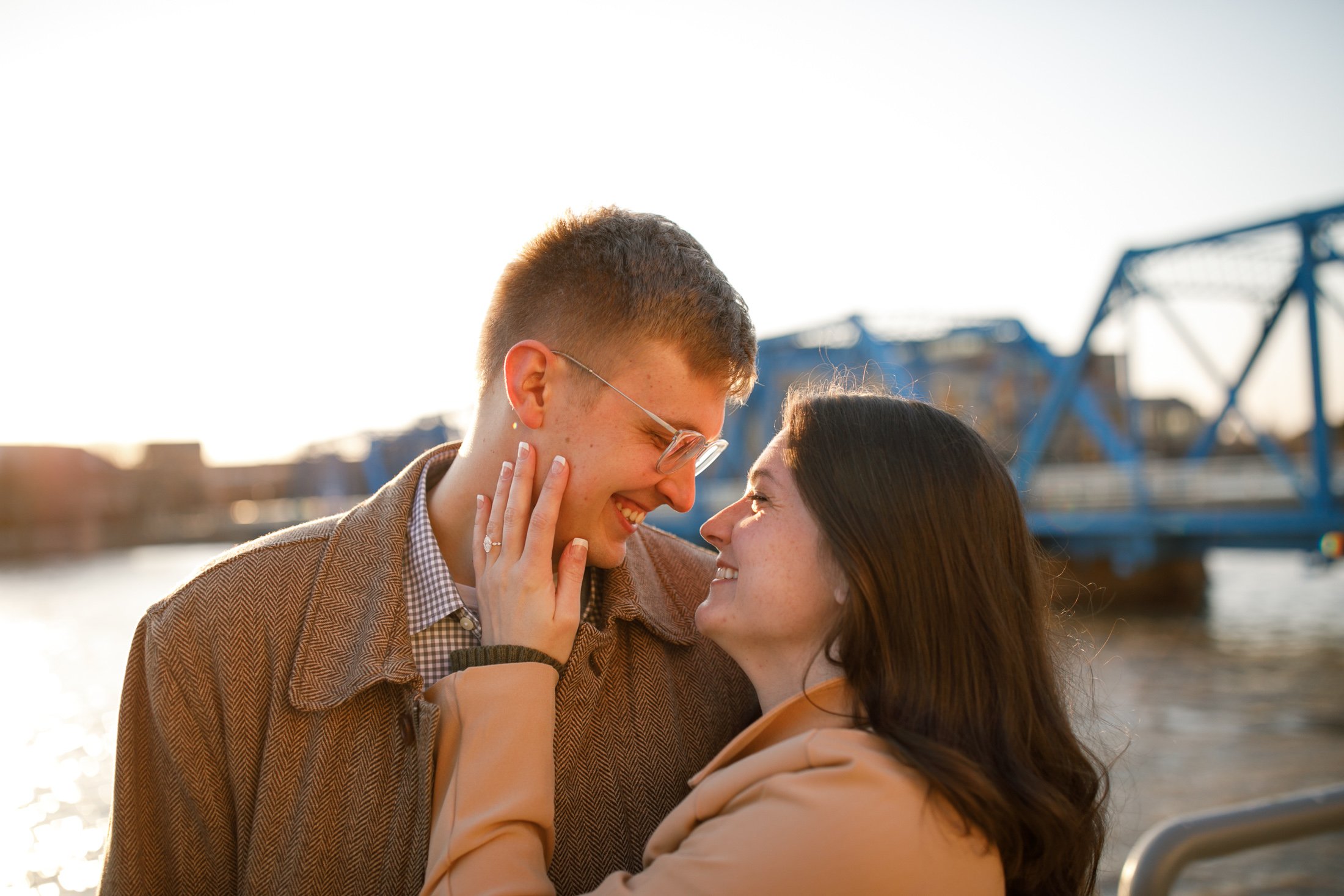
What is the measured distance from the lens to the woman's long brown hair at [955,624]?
1811 mm

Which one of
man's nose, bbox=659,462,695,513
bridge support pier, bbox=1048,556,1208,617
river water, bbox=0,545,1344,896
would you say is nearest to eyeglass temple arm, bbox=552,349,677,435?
man's nose, bbox=659,462,695,513

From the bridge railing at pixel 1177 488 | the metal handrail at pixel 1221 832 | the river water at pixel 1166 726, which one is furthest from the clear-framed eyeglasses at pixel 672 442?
the bridge railing at pixel 1177 488

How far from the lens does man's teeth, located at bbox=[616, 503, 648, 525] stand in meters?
2.48

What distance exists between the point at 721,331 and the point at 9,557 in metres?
77.0

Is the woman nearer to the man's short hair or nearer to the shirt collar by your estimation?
the shirt collar

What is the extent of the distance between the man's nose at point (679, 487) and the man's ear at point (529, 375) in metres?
0.36

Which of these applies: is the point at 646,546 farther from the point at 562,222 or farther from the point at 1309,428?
the point at 1309,428

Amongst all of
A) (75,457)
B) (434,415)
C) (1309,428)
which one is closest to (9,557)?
(75,457)

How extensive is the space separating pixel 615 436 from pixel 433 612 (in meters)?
0.60

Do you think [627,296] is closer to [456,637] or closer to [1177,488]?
[456,637]

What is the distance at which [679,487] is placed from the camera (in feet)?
8.43

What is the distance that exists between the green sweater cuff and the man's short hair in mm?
765

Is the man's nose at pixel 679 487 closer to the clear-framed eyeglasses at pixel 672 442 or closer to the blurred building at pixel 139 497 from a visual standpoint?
the clear-framed eyeglasses at pixel 672 442

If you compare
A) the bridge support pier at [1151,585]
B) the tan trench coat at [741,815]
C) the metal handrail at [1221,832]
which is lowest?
the bridge support pier at [1151,585]
